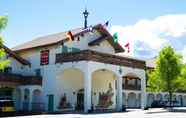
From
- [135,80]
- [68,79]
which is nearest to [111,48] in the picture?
[68,79]

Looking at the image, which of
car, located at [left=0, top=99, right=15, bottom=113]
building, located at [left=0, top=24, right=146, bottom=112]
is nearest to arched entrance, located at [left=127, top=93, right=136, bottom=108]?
building, located at [left=0, top=24, right=146, bottom=112]

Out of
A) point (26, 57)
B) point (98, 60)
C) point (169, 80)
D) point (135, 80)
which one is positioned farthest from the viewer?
point (135, 80)

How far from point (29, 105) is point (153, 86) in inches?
819

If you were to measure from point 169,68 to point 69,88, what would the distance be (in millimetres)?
15585

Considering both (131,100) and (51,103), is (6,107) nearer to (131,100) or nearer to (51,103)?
(51,103)

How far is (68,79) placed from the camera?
154ft

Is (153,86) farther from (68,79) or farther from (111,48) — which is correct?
(68,79)

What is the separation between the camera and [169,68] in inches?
2136

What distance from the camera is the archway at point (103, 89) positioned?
1958 inches

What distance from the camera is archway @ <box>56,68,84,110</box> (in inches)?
1777

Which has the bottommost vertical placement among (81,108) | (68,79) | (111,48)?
(81,108)

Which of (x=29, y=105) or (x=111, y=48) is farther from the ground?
(x=111, y=48)

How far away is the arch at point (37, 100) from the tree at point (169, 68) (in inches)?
718

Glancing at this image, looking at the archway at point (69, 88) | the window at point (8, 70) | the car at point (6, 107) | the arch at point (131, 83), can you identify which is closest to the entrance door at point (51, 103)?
the archway at point (69, 88)
